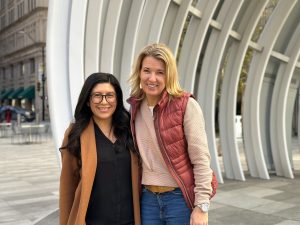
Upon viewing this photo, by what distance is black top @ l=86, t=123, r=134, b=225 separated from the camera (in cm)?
268

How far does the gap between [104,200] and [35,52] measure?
5739cm

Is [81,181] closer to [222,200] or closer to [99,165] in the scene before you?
[99,165]

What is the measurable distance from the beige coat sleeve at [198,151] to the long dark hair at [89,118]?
38cm

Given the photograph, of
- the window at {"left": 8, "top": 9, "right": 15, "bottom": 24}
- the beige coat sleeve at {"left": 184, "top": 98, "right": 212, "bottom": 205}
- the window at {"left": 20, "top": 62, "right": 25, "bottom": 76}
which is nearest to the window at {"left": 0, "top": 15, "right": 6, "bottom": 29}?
the window at {"left": 8, "top": 9, "right": 15, "bottom": 24}

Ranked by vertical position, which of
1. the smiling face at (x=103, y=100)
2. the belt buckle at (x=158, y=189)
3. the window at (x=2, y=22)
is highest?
the window at (x=2, y=22)

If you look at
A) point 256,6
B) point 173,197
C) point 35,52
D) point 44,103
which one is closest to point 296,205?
point 256,6

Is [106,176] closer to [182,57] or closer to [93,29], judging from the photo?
[93,29]

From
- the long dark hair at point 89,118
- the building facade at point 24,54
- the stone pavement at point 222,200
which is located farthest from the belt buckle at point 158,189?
the building facade at point 24,54

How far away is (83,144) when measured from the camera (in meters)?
2.68

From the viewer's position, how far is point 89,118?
2.81m

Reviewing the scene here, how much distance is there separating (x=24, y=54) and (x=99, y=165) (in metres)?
62.1

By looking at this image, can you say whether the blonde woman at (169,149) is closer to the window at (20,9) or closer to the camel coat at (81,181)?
the camel coat at (81,181)

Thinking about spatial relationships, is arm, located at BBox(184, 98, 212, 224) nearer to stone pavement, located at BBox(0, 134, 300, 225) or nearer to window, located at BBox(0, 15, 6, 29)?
stone pavement, located at BBox(0, 134, 300, 225)

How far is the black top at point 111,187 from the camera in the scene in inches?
106
